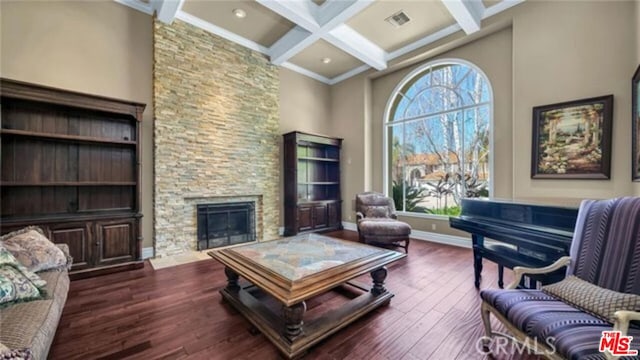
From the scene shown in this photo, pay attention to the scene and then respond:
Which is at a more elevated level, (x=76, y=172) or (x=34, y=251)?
(x=76, y=172)

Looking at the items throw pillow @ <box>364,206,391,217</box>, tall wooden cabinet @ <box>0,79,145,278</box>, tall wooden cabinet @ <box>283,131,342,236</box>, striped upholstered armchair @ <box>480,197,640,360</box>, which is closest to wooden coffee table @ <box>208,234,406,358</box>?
striped upholstered armchair @ <box>480,197,640,360</box>

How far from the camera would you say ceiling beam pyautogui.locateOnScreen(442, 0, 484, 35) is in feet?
11.3

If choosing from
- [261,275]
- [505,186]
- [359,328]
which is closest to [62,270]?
[261,275]

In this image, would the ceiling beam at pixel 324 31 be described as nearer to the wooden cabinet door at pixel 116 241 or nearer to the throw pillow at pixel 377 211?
the throw pillow at pixel 377 211

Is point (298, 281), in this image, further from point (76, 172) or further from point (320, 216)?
point (320, 216)

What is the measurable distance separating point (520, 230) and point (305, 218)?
3869 millimetres

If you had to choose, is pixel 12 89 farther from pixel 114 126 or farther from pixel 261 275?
pixel 261 275

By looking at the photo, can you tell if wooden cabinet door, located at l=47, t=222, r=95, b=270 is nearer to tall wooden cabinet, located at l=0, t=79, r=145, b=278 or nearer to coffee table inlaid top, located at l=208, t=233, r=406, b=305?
tall wooden cabinet, located at l=0, t=79, r=145, b=278

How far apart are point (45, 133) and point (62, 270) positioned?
1929mm

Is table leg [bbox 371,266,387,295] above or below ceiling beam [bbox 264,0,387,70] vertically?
below

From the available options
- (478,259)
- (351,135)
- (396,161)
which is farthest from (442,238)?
(351,135)

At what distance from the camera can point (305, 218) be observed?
5430 mm

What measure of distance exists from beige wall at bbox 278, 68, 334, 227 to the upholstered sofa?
4031 mm

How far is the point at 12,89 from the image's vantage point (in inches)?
106
